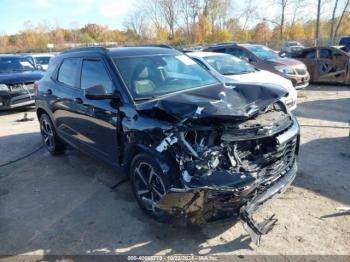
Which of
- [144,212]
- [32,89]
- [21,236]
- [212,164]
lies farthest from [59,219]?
[32,89]

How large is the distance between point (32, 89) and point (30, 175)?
229 inches

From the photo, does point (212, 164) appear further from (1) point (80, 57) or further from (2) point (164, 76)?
(1) point (80, 57)

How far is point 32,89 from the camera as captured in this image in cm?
1036

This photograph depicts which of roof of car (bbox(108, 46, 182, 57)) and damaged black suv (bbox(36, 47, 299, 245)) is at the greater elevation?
roof of car (bbox(108, 46, 182, 57))

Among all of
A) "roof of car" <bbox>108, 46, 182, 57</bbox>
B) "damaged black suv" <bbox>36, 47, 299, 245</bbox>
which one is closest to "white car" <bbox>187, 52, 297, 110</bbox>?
"roof of car" <bbox>108, 46, 182, 57</bbox>

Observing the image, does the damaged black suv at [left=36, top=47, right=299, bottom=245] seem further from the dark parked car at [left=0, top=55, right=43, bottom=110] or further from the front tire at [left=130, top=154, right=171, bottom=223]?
the dark parked car at [left=0, top=55, right=43, bottom=110]

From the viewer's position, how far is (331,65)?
12508 mm

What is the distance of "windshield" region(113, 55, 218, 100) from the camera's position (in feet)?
13.0

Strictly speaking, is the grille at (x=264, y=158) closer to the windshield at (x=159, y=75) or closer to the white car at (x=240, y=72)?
the windshield at (x=159, y=75)

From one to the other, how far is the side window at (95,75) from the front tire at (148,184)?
3.28ft

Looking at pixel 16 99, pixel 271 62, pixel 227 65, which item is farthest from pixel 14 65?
pixel 271 62

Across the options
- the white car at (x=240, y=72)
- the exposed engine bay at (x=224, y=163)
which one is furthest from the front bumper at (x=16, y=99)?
the exposed engine bay at (x=224, y=163)

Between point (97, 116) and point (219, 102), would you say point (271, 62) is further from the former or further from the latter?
point (219, 102)

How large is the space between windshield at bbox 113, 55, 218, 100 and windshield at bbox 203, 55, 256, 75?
392 centimetres
